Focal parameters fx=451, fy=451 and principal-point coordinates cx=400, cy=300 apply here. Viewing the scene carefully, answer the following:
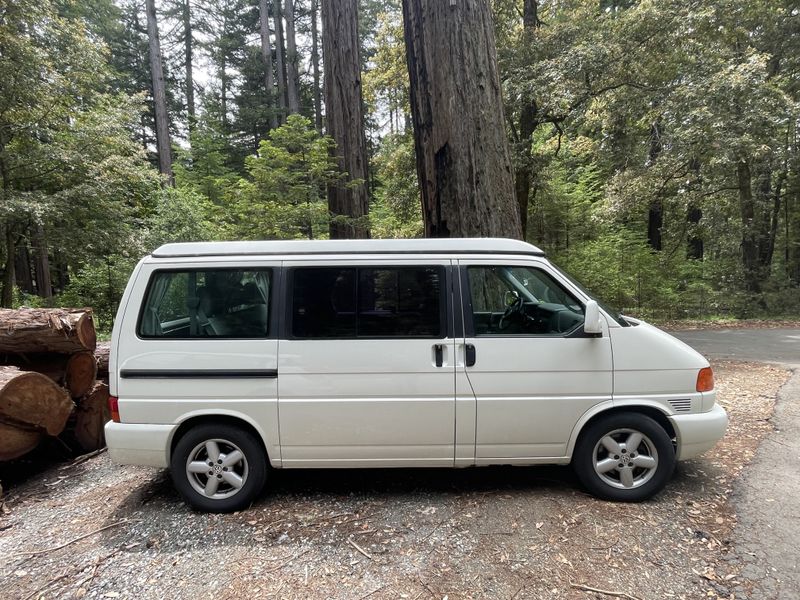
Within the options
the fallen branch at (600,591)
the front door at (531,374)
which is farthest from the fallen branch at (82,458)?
the fallen branch at (600,591)

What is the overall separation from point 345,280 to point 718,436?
3099 mm

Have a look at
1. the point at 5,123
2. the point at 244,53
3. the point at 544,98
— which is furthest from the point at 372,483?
the point at 244,53

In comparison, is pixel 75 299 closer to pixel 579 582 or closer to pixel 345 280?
pixel 345 280

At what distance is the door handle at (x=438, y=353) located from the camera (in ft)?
11.1

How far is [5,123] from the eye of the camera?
997cm

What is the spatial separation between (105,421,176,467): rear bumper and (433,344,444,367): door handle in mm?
2044

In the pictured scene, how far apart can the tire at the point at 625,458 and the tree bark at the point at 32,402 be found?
15.7 feet

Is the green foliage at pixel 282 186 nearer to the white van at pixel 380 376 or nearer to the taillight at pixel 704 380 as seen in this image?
the white van at pixel 380 376

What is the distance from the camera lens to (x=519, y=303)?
3.58 meters

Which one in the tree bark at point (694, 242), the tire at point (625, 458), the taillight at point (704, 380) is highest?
the tree bark at point (694, 242)

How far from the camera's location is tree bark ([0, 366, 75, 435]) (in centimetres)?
400

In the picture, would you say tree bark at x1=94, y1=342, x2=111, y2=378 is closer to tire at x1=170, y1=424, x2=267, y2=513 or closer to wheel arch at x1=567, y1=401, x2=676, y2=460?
tire at x1=170, y1=424, x2=267, y2=513

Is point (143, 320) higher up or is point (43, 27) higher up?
point (43, 27)

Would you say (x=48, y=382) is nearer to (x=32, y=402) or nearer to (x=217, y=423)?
(x=32, y=402)
